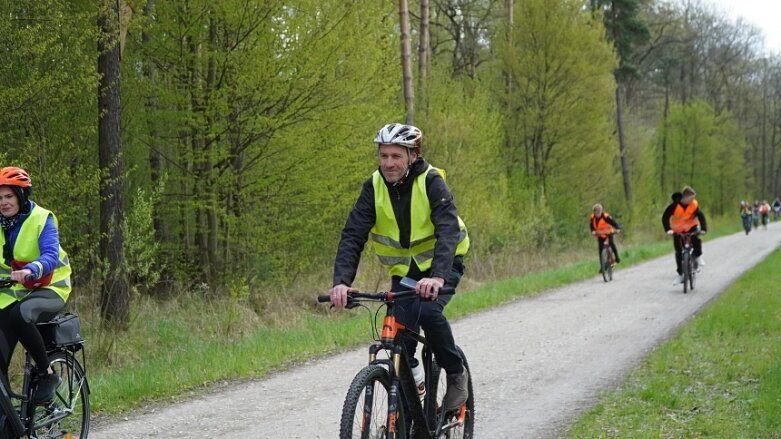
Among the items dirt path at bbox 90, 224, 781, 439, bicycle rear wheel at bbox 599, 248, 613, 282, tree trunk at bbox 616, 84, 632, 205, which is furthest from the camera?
tree trunk at bbox 616, 84, 632, 205

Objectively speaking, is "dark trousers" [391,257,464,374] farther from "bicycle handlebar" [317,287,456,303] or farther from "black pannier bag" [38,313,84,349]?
"black pannier bag" [38,313,84,349]

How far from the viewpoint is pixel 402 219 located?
5.08 m

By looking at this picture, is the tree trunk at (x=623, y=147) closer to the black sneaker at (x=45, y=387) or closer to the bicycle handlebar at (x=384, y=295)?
the black sneaker at (x=45, y=387)

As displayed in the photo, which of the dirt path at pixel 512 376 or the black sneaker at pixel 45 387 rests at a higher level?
the black sneaker at pixel 45 387

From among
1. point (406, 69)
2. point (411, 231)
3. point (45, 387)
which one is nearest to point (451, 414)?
point (411, 231)

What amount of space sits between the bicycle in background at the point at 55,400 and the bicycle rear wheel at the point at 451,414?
8.85ft

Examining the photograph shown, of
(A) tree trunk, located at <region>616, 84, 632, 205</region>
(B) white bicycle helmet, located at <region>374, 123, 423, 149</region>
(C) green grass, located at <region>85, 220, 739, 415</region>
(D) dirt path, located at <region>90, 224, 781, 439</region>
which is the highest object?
(A) tree trunk, located at <region>616, 84, 632, 205</region>

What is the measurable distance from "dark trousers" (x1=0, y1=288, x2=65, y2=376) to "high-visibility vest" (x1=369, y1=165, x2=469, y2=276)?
7.94ft

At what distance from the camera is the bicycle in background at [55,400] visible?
224 inches

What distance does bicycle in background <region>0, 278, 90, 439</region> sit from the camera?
5.68 metres

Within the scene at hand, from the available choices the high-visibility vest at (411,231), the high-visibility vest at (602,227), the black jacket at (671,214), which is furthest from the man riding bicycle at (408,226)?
the high-visibility vest at (602,227)

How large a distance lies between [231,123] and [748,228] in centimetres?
3879

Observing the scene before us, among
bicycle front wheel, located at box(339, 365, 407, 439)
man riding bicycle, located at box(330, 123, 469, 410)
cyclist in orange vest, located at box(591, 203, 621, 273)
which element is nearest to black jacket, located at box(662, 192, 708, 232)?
cyclist in orange vest, located at box(591, 203, 621, 273)

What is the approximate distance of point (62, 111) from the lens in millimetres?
11031
